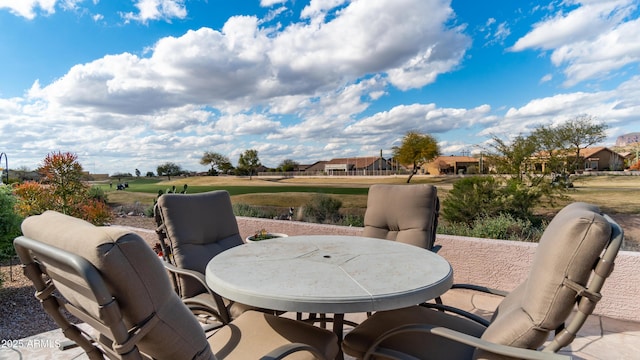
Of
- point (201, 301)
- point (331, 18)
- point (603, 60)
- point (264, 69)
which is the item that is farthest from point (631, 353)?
point (264, 69)

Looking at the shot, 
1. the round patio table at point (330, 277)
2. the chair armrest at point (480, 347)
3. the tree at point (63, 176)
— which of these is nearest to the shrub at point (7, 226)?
the tree at point (63, 176)

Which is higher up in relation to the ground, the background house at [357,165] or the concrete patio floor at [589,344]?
the background house at [357,165]

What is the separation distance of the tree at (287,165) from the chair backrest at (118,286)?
7.14m

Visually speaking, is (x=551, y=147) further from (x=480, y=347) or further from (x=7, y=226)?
(x=7, y=226)

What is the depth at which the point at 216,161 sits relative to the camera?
29.7ft

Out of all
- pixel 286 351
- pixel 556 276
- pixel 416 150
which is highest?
pixel 416 150

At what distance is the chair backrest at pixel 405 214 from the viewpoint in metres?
2.83

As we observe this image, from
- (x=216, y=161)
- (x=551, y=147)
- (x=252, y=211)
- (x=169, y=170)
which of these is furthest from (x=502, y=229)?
(x=169, y=170)

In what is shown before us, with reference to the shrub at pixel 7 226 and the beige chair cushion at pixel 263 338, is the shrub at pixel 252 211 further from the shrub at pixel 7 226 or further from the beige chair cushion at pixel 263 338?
the beige chair cushion at pixel 263 338

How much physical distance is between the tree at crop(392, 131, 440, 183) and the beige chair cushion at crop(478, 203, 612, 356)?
16.5ft

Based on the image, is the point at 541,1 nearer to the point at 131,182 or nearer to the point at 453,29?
the point at 453,29

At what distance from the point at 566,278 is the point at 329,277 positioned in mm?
955

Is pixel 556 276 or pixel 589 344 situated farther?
pixel 589 344

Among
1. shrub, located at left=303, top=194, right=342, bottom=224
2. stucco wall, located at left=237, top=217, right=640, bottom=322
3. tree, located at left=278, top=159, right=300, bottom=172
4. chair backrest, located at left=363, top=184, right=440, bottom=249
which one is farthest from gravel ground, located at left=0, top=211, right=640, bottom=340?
tree, located at left=278, top=159, right=300, bottom=172
